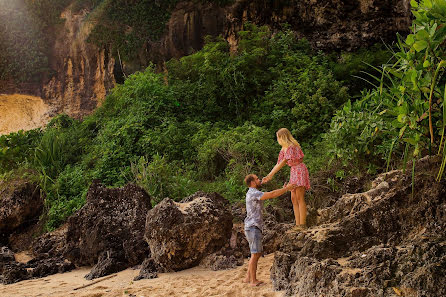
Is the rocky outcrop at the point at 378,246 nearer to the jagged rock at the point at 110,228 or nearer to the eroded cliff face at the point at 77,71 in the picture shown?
the jagged rock at the point at 110,228

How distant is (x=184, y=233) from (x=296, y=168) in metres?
1.72

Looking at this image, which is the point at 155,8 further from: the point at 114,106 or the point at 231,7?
the point at 114,106

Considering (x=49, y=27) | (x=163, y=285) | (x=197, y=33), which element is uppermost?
(x=49, y=27)

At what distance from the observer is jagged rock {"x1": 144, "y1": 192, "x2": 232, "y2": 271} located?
5.81 meters

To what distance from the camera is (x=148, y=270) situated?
5887 mm

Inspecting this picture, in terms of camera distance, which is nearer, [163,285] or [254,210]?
[254,210]

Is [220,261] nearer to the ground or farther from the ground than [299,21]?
nearer to the ground

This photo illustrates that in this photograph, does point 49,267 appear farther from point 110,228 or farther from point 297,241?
point 297,241

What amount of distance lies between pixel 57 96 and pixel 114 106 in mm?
4793

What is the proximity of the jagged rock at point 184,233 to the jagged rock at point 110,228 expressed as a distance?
2.66 ft

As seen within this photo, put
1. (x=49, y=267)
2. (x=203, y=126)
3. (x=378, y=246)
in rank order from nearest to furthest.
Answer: (x=378, y=246) → (x=49, y=267) → (x=203, y=126)

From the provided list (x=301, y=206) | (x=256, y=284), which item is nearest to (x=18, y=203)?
(x=301, y=206)

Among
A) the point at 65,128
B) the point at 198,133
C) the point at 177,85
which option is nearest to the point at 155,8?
the point at 177,85

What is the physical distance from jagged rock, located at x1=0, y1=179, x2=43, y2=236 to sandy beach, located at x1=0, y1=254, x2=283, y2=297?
12.3ft
